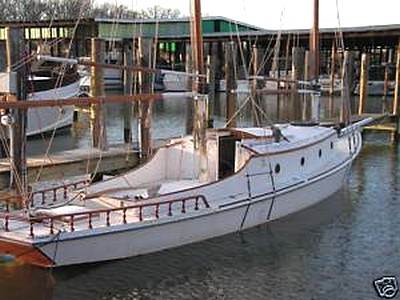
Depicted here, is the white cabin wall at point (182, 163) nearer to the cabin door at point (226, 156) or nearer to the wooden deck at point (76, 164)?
the cabin door at point (226, 156)

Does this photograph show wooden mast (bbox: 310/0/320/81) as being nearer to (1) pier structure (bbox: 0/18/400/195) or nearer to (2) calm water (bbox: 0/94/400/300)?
(1) pier structure (bbox: 0/18/400/195)

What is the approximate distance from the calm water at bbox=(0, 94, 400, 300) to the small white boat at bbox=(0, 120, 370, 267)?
39 cm

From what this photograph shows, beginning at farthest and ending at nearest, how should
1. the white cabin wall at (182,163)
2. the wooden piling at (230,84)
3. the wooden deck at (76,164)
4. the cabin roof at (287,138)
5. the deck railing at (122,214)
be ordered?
the wooden piling at (230,84) < the wooden deck at (76,164) < the white cabin wall at (182,163) < the cabin roof at (287,138) < the deck railing at (122,214)

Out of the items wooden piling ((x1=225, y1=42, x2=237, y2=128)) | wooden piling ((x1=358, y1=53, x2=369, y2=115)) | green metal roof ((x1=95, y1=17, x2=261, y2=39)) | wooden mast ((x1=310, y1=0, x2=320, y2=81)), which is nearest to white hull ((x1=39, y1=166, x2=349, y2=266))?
wooden mast ((x1=310, y1=0, x2=320, y2=81))

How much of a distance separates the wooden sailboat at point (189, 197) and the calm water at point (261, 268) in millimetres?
398

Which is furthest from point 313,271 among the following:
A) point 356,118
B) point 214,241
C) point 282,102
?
point 282,102

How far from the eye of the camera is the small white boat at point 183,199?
1380 centimetres

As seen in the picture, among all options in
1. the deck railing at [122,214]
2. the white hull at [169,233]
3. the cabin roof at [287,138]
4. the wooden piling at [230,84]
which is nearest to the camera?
the deck railing at [122,214]

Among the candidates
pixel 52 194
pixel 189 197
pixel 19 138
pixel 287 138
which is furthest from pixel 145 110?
pixel 189 197

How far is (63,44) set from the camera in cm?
7200

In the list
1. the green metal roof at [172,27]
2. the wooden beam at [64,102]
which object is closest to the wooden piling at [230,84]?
the wooden beam at [64,102]

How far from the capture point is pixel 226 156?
18.2m

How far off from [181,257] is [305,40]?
51528mm

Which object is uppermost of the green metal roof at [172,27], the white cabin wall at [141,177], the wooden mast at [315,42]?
the green metal roof at [172,27]
